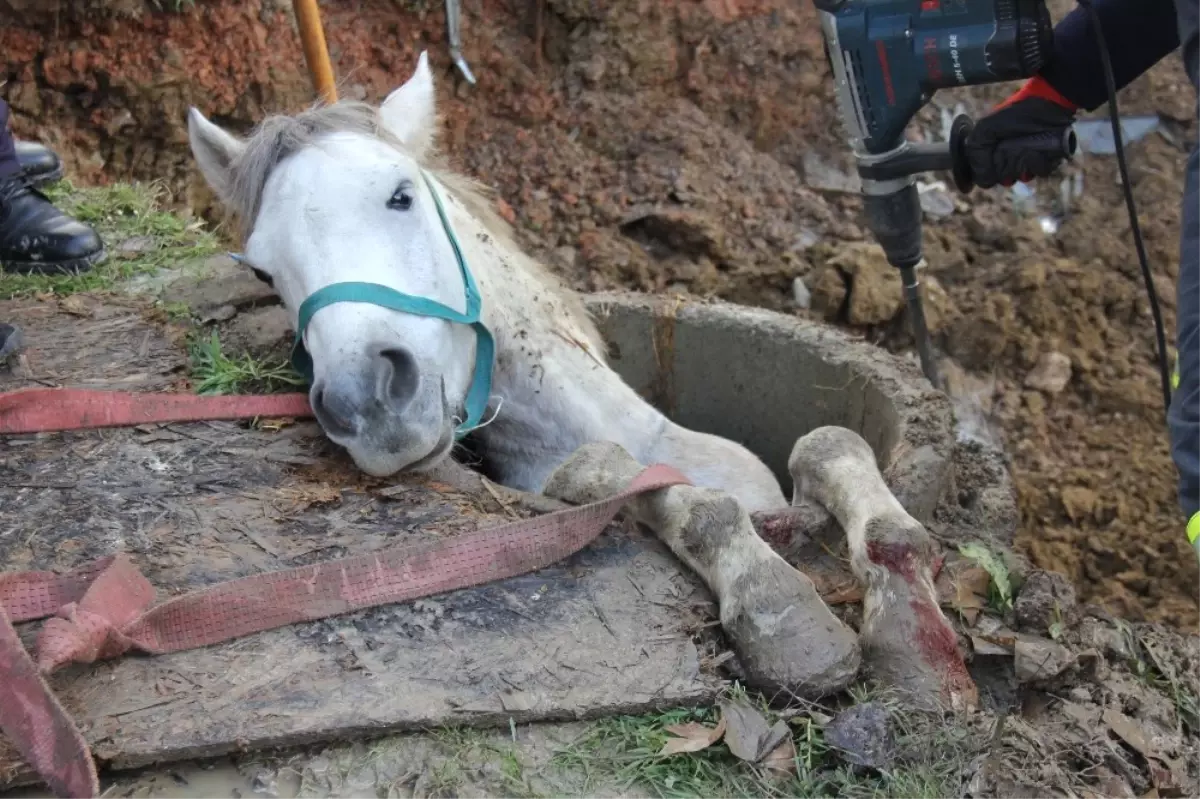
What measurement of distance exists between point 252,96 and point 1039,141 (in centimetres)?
478

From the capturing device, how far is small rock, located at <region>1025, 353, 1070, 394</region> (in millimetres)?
5891

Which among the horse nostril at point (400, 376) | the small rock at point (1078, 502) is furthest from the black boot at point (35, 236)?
the small rock at point (1078, 502)

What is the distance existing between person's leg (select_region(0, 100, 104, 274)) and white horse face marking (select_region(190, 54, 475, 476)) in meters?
1.46

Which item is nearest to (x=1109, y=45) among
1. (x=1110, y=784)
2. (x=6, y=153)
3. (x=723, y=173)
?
(x=1110, y=784)

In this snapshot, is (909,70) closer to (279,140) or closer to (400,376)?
(400,376)

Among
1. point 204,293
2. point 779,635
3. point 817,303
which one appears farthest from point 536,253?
point 779,635

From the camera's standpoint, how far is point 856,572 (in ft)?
7.82

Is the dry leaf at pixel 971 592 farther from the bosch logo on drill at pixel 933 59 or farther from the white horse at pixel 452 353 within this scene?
the bosch logo on drill at pixel 933 59

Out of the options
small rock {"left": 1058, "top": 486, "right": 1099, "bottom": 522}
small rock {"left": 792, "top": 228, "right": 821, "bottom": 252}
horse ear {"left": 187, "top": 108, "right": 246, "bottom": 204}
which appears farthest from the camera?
small rock {"left": 792, "top": 228, "right": 821, "bottom": 252}

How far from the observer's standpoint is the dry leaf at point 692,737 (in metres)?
1.90

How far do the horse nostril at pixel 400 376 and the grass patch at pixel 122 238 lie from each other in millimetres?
1962

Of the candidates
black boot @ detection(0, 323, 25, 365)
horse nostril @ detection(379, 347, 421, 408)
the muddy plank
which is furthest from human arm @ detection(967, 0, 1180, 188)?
black boot @ detection(0, 323, 25, 365)

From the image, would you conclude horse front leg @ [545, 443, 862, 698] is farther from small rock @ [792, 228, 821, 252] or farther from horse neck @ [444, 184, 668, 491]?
small rock @ [792, 228, 821, 252]

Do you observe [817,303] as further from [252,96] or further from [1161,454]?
[252,96]
